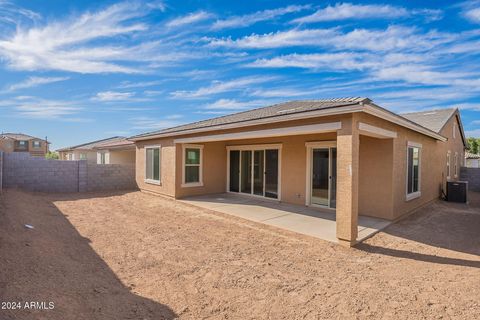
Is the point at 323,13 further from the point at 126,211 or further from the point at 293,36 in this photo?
the point at 126,211

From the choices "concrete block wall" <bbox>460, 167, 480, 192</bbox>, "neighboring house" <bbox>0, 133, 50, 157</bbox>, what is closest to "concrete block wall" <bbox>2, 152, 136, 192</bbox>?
"concrete block wall" <bbox>460, 167, 480, 192</bbox>

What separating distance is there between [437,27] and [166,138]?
10.9 m

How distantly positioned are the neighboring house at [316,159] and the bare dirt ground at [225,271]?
1209mm

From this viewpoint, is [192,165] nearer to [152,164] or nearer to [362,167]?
[152,164]

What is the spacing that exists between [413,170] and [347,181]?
5.47 meters

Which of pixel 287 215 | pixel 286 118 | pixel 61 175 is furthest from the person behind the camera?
pixel 61 175

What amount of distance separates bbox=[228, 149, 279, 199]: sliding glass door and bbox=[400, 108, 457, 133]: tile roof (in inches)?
346

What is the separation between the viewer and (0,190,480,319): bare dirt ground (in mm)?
3137

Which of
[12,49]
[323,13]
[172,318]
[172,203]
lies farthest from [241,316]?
[12,49]

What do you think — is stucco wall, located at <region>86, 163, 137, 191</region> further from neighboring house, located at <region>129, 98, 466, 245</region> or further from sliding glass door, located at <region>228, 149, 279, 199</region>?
sliding glass door, located at <region>228, 149, 279, 199</region>

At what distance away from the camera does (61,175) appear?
1232 centimetres

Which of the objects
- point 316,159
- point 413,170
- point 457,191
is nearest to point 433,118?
point 457,191

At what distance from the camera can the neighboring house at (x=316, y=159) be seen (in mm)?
5559

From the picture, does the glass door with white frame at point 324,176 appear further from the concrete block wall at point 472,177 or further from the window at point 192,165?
the concrete block wall at point 472,177
